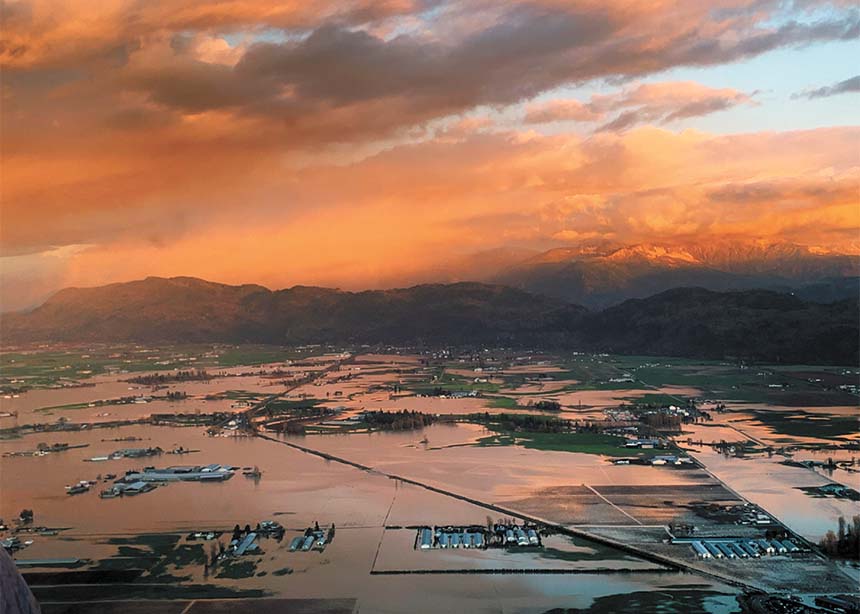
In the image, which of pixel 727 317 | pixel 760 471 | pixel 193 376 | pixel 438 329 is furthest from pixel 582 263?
pixel 760 471

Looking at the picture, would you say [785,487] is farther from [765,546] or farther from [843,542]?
[765,546]

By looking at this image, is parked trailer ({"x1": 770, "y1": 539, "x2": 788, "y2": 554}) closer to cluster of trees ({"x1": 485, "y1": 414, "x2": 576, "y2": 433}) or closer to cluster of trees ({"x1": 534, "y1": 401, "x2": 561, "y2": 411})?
cluster of trees ({"x1": 485, "y1": 414, "x2": 576, "y2": 433})

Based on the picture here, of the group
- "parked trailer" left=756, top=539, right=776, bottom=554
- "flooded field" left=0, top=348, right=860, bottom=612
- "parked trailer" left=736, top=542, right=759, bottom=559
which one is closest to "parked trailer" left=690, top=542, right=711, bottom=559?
"flooded field" left=0, top=348, right=860, bottom=612

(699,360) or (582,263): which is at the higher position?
(582,263)

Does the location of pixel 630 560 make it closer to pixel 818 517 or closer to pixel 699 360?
pixel 818 517

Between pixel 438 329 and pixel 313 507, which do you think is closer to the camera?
pixel 313 507

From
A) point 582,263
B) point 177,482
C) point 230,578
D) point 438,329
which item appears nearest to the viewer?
point 230,578

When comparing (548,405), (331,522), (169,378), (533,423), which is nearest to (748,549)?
(331,522)
